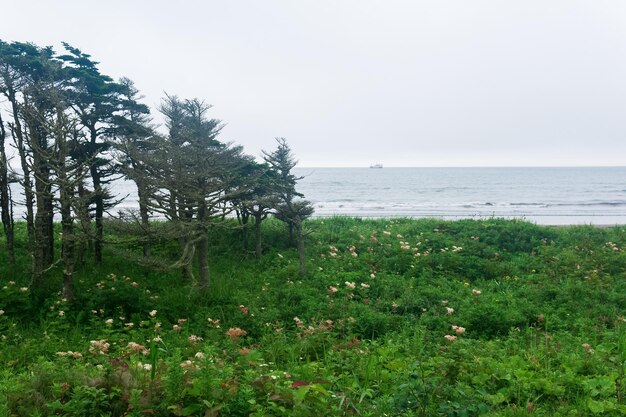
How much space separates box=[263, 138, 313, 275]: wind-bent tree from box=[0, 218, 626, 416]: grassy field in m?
1.03

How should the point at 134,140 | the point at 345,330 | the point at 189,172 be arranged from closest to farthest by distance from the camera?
the point at 345,330 → the point at 189,172 → the point at 134,140

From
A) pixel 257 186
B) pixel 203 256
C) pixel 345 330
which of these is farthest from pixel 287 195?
pixel 345 330

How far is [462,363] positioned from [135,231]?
20.4 ft

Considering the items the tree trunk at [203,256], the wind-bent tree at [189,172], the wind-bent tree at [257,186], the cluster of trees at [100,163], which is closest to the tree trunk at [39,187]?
the cluster of trees at [100,163]

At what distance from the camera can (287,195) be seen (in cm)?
1120

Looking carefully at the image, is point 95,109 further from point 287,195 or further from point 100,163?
point 287,195

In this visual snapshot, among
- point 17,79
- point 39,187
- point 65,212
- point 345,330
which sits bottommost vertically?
point 345,330

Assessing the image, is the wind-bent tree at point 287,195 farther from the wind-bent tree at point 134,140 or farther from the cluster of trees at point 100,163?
the wind-bent tree at point 134,140

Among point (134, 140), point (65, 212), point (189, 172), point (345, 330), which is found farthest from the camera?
point (134, 140)

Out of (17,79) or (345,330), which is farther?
(17,79)

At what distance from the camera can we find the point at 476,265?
38.4ft

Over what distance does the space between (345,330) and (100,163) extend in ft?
21.3

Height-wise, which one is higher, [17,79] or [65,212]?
[17,79]

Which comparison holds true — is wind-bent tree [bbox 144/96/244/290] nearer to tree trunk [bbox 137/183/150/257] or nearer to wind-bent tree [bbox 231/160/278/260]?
tree trunk [bbox 137/183/150/257]
